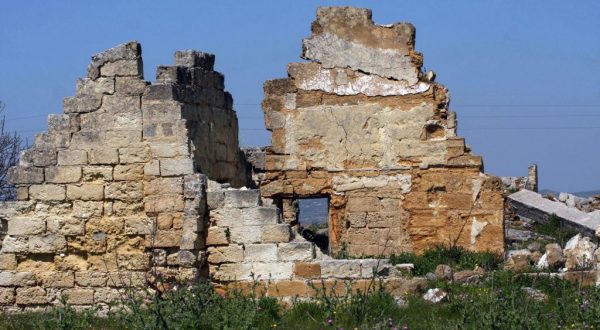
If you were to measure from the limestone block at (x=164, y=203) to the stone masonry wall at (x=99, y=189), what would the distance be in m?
0.01

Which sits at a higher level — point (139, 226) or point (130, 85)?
point (130, 85)

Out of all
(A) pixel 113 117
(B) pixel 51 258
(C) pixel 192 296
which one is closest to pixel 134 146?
(A) pixel 113 117

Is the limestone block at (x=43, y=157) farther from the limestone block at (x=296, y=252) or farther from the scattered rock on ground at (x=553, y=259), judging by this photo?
the scattered rock on ground at (x=553, y=259)

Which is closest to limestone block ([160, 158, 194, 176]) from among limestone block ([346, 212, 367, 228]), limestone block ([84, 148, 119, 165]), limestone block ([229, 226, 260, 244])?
limestone block ([84, 148, 119, 165])

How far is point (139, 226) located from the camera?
13.1 meters

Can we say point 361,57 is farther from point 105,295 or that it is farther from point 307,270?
point 105,295

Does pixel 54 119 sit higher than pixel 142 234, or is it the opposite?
pixel 54 119

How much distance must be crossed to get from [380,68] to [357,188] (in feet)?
5.88

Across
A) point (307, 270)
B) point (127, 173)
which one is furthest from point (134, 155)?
point (307, 270)

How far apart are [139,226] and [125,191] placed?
0.43m

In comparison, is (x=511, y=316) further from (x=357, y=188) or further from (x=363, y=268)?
(x=357, y=188)

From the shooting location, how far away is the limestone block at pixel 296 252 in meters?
12.5

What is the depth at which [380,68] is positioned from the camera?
1698cm

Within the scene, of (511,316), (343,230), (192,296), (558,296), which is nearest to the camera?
(511,316)
